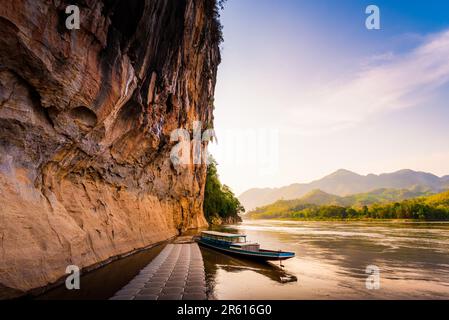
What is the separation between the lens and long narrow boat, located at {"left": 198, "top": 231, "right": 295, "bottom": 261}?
73.7 feet

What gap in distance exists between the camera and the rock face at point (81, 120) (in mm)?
10969

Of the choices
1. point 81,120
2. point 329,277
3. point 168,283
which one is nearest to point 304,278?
Result: point 329,277

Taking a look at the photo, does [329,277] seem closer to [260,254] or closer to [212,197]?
[260,254]

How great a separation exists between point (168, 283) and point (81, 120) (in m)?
9.84

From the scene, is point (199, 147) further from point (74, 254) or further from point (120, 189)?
point (74, 254)

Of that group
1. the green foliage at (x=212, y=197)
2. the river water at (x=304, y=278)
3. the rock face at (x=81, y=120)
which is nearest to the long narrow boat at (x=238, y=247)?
the river water at (x=304, y=278)

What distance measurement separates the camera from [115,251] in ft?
68.6

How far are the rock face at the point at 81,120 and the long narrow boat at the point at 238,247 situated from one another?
6982 mm

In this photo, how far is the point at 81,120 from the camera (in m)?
15.4

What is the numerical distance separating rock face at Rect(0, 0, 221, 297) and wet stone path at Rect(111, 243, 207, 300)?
131 inches

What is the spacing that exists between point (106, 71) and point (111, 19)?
118 inches

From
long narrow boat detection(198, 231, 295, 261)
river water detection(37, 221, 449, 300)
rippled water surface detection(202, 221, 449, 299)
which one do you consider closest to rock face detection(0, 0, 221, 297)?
river water detection(37, 221, 449, 300)

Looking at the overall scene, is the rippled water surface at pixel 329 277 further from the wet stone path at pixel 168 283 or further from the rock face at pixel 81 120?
the rock face at pixel 81 120

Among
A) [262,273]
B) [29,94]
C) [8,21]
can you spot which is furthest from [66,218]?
[262,273]
